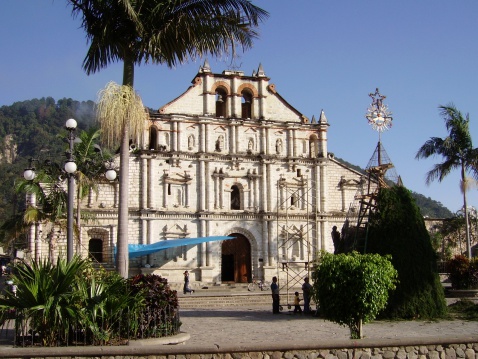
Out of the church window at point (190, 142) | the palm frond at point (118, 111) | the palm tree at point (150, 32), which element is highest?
the church window at point (190, 142)

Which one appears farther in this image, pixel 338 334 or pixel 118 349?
pixel 338 334

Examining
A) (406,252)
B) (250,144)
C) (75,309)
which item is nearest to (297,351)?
(75,309)

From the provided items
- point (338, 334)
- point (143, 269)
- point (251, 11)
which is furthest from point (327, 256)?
point (143, 269)

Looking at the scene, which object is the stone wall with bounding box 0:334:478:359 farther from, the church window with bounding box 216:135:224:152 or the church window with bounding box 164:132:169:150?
the church window with bounding box 216:135:224:152

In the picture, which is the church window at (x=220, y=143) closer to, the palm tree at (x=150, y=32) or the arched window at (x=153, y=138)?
the arched window at (x=153, y=138)

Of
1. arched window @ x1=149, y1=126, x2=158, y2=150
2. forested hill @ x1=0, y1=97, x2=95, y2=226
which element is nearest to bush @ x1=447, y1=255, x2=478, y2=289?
arched window @ x1=149, y1=126, x2=158, y2=150

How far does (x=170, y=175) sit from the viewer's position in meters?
35.8

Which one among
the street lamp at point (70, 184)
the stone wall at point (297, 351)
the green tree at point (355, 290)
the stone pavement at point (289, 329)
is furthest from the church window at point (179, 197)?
the stone wall at point (297, 351)

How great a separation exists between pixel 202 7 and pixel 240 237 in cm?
2374

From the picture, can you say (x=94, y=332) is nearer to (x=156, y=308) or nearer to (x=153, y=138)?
(x=156, y=308)

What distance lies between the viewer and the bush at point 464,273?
2773 centimetres

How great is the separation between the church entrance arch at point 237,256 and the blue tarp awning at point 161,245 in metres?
2.50

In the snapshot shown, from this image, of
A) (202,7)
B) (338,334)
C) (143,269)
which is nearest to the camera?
(202,7)

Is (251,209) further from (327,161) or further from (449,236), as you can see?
(449,236)
